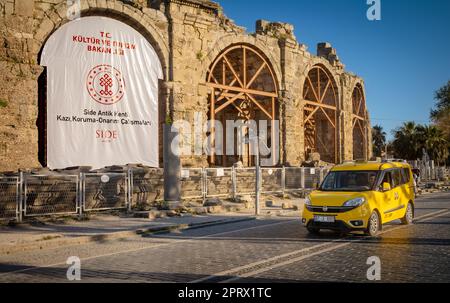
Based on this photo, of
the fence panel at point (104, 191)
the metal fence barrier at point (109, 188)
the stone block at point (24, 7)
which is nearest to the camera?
the metal fence barrier at point (109, 188)

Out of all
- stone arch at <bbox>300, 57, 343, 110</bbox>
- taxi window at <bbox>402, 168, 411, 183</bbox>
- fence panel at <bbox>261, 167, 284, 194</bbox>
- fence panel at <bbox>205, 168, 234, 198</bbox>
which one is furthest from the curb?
stone arch at <bbox>300, 57, 343, 110</bbox>

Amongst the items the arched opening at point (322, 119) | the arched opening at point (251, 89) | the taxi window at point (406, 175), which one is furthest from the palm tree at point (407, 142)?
the taxi window at point (406, 175)

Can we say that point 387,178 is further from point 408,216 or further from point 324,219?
point 324,219

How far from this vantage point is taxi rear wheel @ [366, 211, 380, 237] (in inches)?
392

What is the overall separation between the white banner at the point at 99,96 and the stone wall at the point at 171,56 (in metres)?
0.66

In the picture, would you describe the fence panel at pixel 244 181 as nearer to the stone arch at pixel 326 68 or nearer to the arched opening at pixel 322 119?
the stone arch at pixel 326 68


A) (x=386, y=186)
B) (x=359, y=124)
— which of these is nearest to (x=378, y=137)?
(x=359, y=124)

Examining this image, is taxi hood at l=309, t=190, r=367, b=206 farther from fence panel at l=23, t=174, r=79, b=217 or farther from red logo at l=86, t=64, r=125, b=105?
red logo at l=86, t=64, r=125, b=105

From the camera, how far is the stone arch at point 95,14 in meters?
17.5

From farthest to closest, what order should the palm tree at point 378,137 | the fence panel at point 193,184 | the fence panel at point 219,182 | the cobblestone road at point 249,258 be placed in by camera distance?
the palm tree at point 378,137 < the fence panel at point 219,182 < the fence panel at point 193,184 < the cobblestone road at point 249,258

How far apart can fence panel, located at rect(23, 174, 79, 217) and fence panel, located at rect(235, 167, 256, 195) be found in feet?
25.6

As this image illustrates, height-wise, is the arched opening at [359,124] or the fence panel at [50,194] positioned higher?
the arched opening at [359,124]
